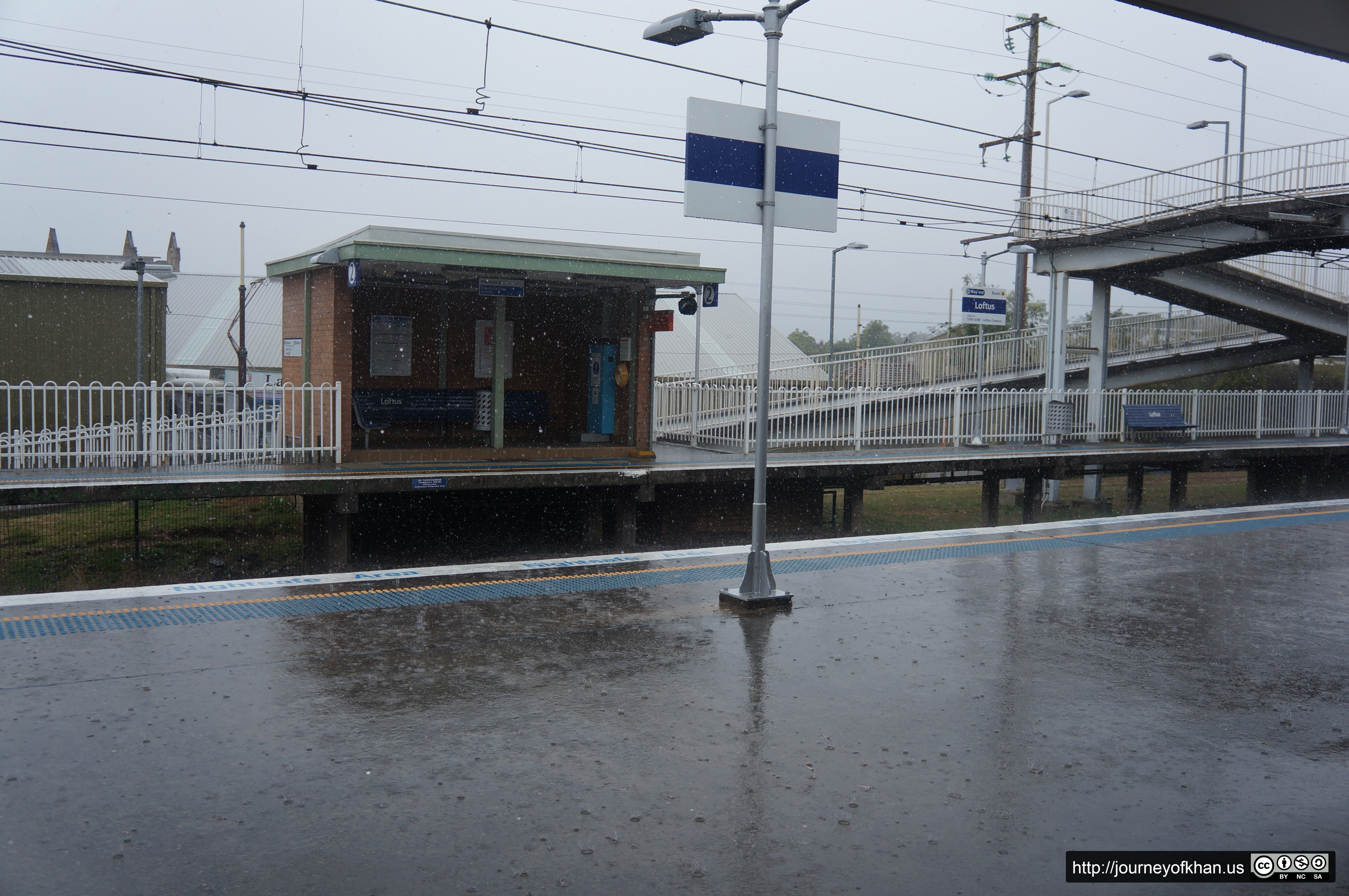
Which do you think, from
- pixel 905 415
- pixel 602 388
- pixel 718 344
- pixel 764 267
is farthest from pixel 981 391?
pixel 718 344

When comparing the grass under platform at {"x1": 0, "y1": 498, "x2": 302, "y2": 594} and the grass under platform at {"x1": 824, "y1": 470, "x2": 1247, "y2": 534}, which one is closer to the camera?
the grass under platform at {"x1": 0, "y1": 498, "x2": 302, "y2": 594}

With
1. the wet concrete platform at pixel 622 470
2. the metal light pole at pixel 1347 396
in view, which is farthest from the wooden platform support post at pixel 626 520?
the metal light pole at pixel 1347 396

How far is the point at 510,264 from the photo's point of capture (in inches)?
594

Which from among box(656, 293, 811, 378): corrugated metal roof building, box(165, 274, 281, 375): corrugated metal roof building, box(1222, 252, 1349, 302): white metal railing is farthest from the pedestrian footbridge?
box(165, 274, 281, 375): corrugated metal roof building

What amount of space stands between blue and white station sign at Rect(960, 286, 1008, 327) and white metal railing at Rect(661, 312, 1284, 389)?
2.24 metres

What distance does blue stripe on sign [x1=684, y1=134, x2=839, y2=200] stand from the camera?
7383 mm

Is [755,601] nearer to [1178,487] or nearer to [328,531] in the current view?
[328,531]

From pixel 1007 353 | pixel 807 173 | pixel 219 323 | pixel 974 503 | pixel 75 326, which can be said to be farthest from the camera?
pixel 219 323

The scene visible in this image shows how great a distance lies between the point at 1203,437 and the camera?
2675 centimetres

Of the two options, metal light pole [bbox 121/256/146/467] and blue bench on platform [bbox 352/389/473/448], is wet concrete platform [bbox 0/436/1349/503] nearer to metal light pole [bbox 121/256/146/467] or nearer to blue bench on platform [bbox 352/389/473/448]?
metal light pole [bbox 121/256/146/467]

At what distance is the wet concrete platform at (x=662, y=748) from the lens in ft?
11.8

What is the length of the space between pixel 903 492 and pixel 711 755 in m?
26.2

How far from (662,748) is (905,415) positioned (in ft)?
58.1

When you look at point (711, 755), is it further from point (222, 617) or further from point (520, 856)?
point (222, 617)
